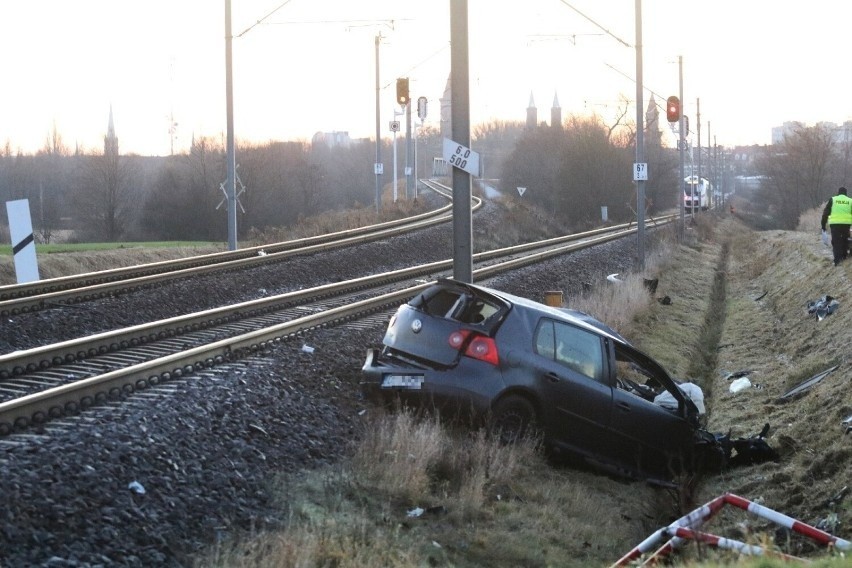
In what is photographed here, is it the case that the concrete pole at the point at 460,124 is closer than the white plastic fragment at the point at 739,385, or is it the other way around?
the concrete pole at the point at 460,124

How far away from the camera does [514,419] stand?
978cm

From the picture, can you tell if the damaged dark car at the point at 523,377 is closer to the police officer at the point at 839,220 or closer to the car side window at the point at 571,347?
the car side window at the point at 571,347

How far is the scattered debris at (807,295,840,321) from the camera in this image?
2029cm

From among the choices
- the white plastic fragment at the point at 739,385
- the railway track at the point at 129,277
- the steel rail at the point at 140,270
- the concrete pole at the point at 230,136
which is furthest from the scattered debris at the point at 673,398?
the concrete pole at the point at 230,136

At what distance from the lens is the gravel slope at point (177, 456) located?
6.25 metres

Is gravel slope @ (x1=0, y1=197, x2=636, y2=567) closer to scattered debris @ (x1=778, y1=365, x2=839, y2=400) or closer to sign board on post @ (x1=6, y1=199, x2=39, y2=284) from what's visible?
sign board on post @ (x1=6, y1=199, x2=39, y2=284)

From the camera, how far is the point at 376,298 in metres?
16.8

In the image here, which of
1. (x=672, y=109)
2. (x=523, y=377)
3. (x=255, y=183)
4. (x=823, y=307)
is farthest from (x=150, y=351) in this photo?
(x=255, y=183)

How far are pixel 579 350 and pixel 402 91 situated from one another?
24.7 meters

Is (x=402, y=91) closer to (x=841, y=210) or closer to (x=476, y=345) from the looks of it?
(x=841, y=210)

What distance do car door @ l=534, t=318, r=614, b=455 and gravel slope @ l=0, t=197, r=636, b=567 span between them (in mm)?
1780

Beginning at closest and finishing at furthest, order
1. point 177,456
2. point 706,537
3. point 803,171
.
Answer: point 706,537
point 177,456
point 803,171

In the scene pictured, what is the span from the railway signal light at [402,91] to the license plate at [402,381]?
24.5 meters

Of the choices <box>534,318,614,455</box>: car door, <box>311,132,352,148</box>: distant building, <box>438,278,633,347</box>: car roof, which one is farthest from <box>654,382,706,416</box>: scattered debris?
<box>311,132,352,148</box>: distant building
